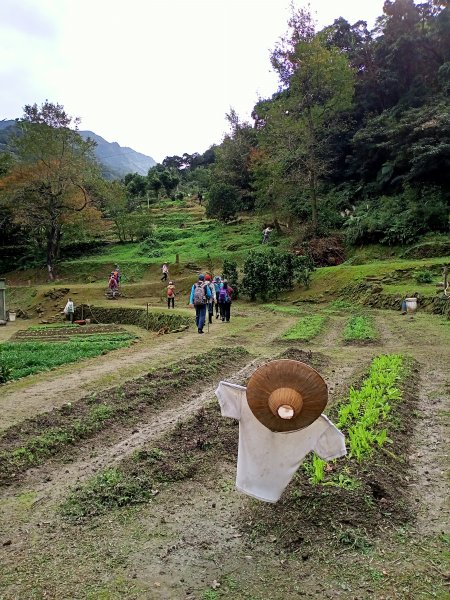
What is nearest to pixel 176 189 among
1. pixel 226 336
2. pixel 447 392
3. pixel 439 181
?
pixel 439 181

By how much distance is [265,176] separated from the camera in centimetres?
3562

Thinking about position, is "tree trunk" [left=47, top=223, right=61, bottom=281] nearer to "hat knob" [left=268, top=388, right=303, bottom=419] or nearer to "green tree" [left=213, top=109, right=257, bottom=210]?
"green tree" [left=213, top=109, right=257, bottom=210]

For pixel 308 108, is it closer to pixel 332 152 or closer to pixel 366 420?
pixel 332 152

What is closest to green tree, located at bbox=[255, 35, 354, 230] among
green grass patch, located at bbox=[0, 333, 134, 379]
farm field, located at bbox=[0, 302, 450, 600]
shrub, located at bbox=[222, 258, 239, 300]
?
shrub, located at bbox=[222, 258, 239, 300]

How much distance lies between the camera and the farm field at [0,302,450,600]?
377 cm

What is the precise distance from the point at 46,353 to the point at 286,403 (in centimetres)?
1132

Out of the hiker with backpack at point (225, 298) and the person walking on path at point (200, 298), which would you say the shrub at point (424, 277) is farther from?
the person walking on path at point (200, 298)

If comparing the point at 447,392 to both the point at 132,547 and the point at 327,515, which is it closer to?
the point at 327,515

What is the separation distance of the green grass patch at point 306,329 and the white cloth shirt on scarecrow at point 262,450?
10.3m

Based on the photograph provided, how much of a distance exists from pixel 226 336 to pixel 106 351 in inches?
146

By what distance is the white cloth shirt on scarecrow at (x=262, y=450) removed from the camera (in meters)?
4.40

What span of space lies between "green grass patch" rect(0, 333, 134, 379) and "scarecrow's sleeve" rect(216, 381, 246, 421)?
782 cm

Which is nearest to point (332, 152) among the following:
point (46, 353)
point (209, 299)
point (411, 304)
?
point (411, 304)

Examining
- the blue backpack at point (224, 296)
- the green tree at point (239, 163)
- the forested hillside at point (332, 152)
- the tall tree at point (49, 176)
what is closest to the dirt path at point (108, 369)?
the blue backpack at point (224, 296)
